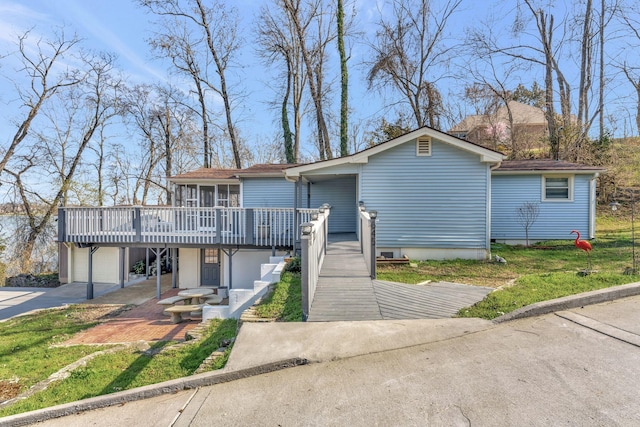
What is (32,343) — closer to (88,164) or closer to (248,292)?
(248,292)

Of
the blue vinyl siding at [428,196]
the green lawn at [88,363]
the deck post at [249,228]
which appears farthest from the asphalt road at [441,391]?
the deck post at [249,228]

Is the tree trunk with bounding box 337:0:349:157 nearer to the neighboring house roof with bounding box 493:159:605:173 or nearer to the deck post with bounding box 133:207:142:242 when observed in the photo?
the neighboring house roof with bounding box 493:159:605:173

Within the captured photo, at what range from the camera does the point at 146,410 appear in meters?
2.73

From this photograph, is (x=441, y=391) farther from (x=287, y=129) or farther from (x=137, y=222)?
(x=287, y=129)

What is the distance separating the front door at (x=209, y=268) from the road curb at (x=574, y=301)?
12.0 metres

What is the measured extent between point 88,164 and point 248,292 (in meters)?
22.3

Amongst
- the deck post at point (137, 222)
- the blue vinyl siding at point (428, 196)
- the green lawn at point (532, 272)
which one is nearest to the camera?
the green lawn at point (532, 272)

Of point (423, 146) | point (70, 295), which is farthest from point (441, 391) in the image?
point (70, 295)

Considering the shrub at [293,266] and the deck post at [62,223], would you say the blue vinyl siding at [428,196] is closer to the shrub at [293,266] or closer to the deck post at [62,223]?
the shrub at [293,266]

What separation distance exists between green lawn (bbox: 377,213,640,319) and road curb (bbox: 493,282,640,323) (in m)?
0.18

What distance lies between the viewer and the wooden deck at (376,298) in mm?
4539

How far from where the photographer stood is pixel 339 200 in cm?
1331

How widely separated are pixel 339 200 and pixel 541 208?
25.2 ft

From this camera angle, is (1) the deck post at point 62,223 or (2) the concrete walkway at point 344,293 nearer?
(2) the concrete walkway at point 344,293
